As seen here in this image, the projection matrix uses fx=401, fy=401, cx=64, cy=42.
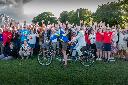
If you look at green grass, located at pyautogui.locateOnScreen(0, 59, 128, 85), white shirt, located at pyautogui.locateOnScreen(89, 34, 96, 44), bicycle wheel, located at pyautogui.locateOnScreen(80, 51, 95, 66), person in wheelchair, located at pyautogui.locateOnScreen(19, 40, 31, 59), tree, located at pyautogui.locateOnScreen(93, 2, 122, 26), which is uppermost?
tree, located at pyautogui.locateOnScreen(93, 2, 122, 26)

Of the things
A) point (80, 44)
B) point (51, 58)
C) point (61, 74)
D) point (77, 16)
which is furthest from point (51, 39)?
point (77, 16)

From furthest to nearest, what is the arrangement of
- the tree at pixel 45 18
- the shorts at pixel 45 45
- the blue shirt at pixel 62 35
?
the tree at pixel 45 18 → the shorts at pixel 45 45 → the blue shirt at pixel 62 35

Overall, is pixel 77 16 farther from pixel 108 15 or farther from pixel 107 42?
pixel 107 42

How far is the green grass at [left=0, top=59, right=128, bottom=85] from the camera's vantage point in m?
16.2

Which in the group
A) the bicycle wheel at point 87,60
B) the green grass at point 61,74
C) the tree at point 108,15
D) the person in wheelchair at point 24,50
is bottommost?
the green grass at point 61,74

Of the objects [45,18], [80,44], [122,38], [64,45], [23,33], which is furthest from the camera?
[45,18]

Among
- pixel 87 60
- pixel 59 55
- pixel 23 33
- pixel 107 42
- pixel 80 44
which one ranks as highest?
pixel 23 33

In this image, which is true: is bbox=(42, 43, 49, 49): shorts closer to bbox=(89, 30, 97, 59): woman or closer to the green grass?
the green grass

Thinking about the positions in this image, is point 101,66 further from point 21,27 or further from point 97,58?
point 21,27

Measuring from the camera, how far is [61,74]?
1770cm

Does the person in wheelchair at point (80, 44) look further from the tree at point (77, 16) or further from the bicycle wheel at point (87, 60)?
the tree at point (77, 16)

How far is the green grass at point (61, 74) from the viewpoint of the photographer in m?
16.2

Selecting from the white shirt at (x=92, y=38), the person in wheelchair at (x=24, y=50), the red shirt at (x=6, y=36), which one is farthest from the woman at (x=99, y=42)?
the red shirt at (x=6, y=36)

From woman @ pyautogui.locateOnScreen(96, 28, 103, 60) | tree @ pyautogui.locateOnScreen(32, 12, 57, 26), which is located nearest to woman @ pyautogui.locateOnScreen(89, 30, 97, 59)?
woman @ pyautogui.locateOnScreen(96, 28, 103, 60)
